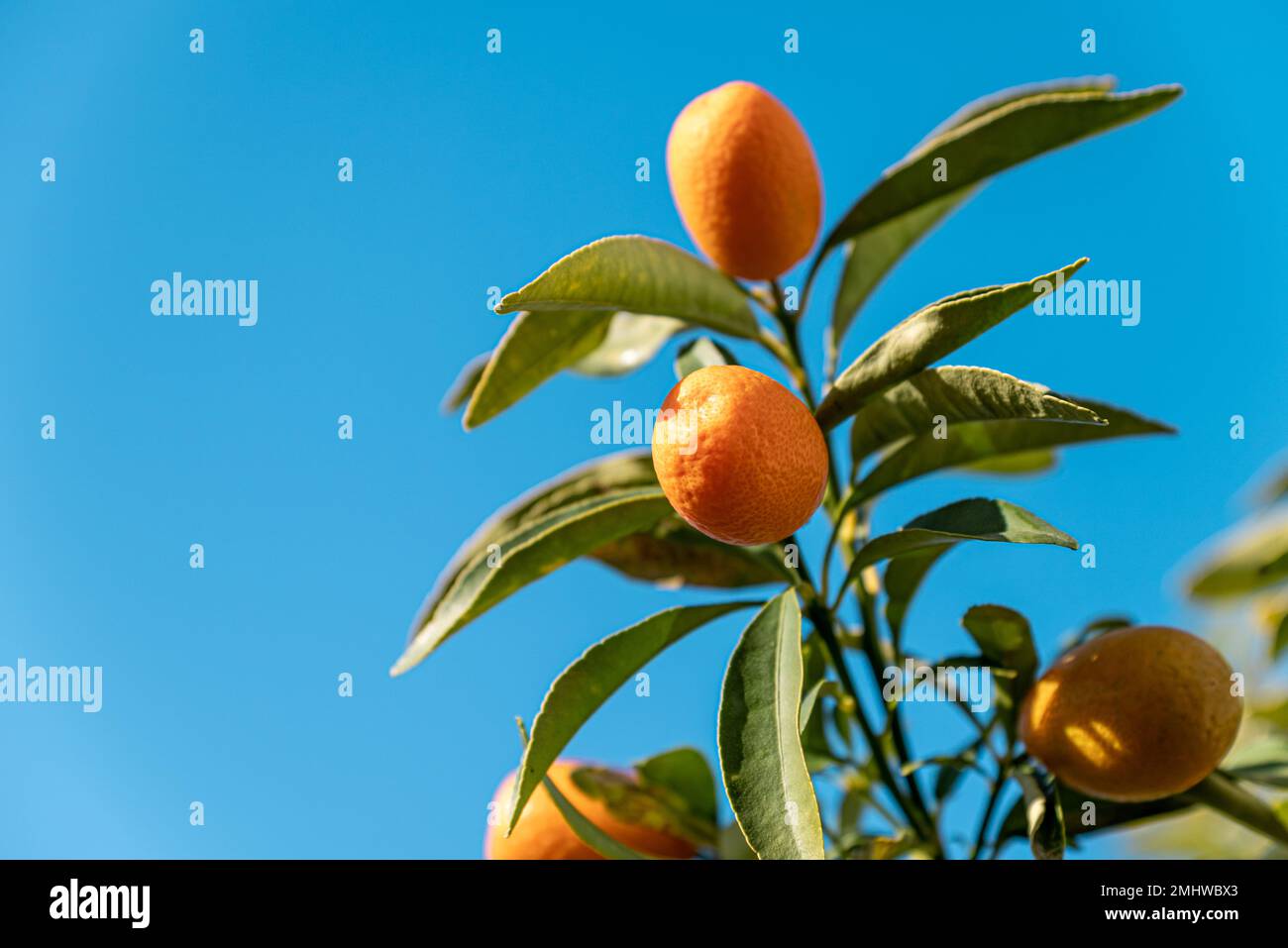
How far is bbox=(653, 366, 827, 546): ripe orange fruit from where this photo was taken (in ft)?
2.93

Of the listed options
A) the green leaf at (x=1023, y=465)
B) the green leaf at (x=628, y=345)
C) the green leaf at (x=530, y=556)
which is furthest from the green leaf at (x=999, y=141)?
the green leaf at (x=1023, y=465)

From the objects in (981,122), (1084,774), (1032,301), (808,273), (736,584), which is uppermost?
(981,122)

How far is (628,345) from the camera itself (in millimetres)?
1449

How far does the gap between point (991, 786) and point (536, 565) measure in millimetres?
559

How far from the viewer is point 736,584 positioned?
136cm

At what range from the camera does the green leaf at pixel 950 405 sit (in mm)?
903

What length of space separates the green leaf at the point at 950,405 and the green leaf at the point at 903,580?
14 centimetres

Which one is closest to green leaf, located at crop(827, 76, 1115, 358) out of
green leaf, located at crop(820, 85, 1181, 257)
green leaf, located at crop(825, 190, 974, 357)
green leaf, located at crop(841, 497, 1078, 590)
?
green leaf, located at crop(825, 190, 974, 357)

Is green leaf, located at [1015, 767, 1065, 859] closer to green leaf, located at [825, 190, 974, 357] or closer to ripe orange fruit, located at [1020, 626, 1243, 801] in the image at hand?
ripe orange fruit, located at [1020, 626, 1243, 801]

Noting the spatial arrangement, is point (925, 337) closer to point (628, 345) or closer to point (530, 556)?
point (530, 556)

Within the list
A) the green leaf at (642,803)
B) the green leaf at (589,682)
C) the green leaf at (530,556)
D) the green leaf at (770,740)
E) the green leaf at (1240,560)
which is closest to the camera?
the green leaf at (770,740)

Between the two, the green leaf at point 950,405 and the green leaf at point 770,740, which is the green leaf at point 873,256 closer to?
the green leaf at point 950,405
